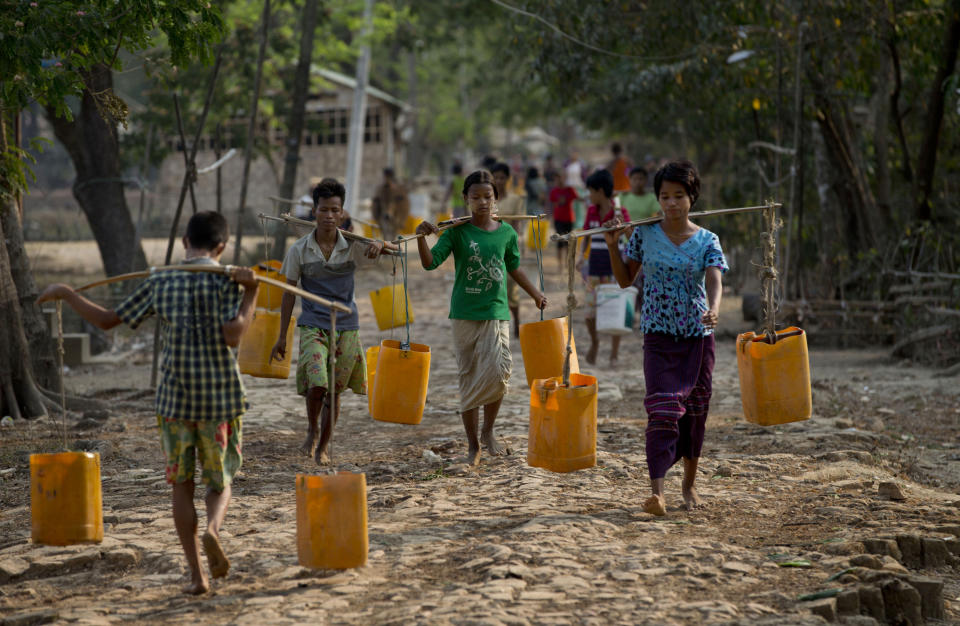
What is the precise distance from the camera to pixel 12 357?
784 cm

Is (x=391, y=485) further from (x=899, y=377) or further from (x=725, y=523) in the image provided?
(x=899, y=377)

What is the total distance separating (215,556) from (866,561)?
2474mm

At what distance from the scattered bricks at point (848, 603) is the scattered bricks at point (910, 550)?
0.87 m

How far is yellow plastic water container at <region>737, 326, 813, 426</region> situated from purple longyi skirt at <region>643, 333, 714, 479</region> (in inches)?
17.3

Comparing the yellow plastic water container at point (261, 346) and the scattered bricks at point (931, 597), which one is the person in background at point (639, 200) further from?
the scattered bricks at point (931, 597)

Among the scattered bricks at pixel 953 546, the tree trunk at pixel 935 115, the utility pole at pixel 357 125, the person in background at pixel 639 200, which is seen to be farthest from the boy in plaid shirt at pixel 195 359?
the utility pole at pixel 357 125

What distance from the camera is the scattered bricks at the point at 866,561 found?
14.2ft

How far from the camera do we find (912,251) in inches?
437

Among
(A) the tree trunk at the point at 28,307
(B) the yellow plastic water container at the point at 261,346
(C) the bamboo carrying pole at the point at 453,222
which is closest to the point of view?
(C) the bamboo carrying pole at the point at 453,222

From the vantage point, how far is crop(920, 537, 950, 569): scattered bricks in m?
4.74

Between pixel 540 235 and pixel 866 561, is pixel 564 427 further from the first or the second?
pixel 540 235

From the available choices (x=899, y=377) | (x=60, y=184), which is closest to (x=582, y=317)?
(x=899, y=377)

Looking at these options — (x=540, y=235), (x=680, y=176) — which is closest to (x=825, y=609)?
(x=680, y=176)

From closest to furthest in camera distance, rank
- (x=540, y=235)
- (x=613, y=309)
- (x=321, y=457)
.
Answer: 1. (x=321, y=457)
2. (x=540, y=235)
3. (x=613, y=309)
